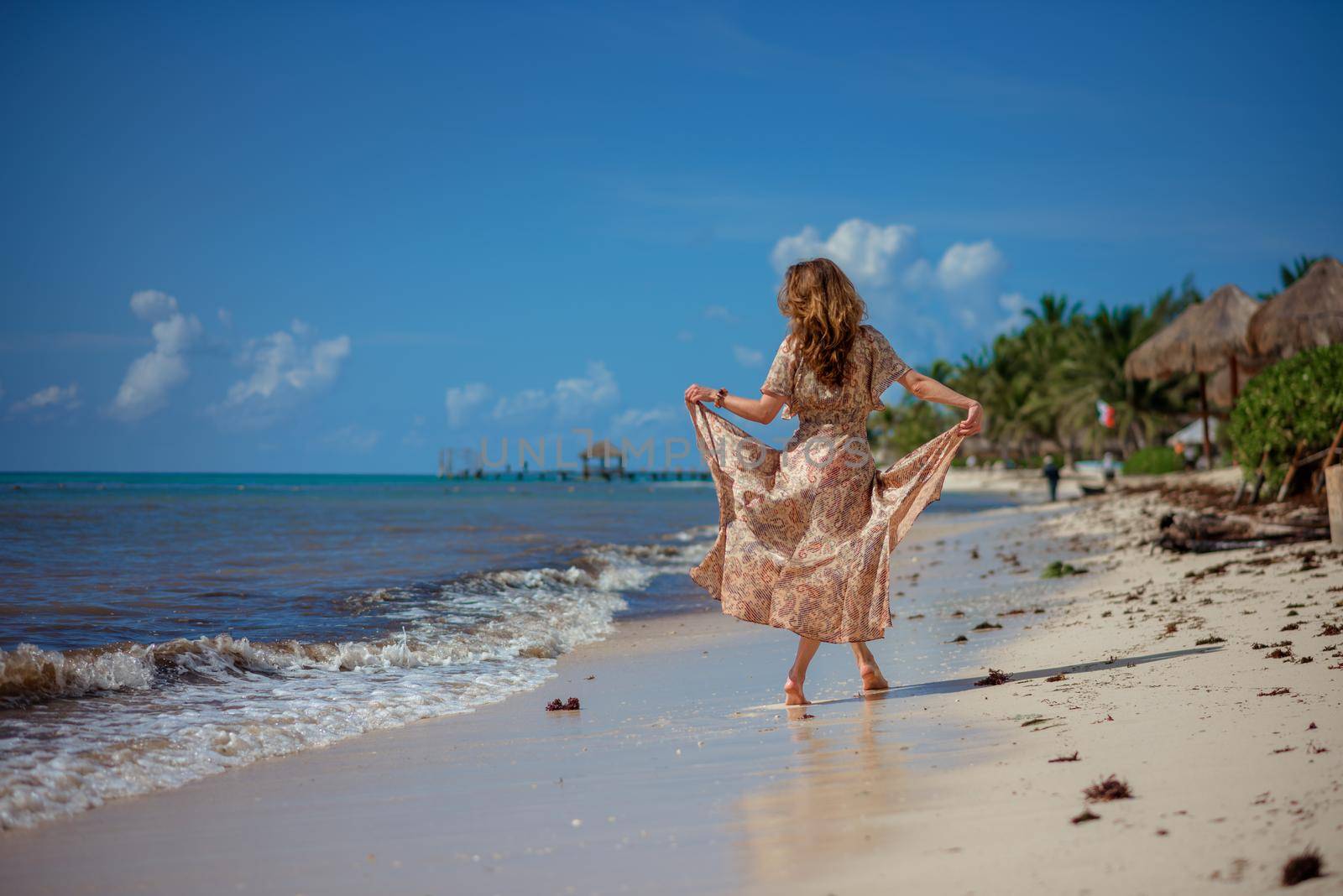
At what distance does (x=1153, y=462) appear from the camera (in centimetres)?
3850

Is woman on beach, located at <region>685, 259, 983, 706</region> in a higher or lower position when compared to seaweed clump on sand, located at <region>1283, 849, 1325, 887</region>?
higher

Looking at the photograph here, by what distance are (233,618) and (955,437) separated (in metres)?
6.06

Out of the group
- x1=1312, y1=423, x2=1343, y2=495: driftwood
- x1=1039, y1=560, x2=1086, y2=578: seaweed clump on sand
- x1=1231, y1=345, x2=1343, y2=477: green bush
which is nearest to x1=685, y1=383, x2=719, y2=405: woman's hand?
x1=1039, y1=560, x2=1086, y2=578: seaweed clump on sand

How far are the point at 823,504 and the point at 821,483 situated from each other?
100mm

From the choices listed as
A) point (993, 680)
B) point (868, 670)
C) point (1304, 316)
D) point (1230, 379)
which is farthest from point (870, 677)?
point (1230, 379)

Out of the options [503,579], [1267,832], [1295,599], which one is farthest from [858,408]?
[503,579]

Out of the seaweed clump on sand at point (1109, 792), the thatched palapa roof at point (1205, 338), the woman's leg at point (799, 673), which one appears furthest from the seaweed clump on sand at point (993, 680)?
the thatched palapa roof at point (1205, 338)

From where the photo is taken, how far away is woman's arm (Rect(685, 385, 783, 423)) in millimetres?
4703

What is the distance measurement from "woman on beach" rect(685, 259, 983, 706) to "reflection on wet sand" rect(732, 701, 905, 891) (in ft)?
2.54

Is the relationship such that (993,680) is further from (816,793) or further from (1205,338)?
(1205,338)

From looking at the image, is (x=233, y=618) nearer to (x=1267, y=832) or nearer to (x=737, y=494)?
(x=737, y=494)

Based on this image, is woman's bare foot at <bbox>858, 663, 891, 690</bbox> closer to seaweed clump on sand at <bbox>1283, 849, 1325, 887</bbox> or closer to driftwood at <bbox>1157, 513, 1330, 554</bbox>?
seaweed clump on sand at <bbox>1283, 849, 1325, 887</bbox>

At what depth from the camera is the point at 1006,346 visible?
210 ft

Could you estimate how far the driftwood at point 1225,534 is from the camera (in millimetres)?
9328
